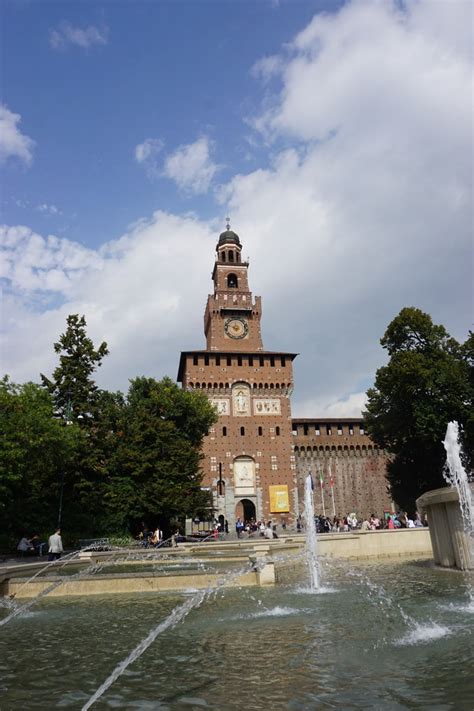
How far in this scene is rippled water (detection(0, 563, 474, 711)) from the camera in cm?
450

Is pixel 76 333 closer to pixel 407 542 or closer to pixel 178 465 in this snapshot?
pixel 178 465

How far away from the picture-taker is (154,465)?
32.7m

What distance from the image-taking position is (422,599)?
29.5 ft

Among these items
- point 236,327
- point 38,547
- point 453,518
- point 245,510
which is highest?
point 236,327

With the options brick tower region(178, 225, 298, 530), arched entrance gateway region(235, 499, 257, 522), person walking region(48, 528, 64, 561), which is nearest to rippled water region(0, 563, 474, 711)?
person walking region(48, 528, 64, 561)

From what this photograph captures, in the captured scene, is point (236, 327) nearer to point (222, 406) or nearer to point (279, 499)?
point (222, 406)

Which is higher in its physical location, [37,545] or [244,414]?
[244,414]

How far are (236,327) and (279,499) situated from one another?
16.4 meters

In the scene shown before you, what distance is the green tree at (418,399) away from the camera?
95.3 feet

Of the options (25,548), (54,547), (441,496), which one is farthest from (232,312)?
(441,496)

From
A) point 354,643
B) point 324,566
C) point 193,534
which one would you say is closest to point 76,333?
point 193,534

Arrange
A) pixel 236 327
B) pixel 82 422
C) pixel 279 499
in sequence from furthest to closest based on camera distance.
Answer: pixel 236 327 < pixel 279 499 < pixel 82 422

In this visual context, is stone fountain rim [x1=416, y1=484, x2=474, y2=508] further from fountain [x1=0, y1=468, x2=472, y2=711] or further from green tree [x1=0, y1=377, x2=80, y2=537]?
green tree [x1=0, y1=377, x2=80, y2=537]

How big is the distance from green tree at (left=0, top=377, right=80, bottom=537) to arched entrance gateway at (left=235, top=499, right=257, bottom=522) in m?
21.7
